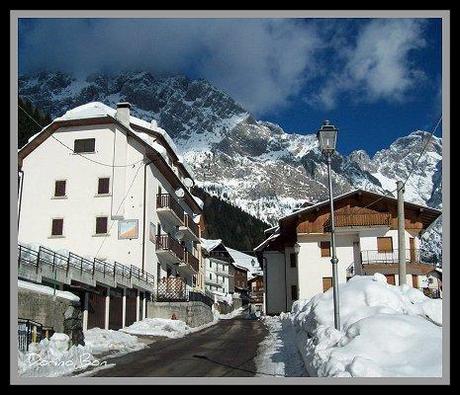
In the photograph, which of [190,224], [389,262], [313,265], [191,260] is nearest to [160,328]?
[191,260]

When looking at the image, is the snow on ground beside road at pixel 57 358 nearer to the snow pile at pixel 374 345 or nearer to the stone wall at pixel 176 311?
the snow pile at pixel 374 345

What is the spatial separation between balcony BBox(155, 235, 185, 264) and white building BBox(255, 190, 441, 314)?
817cm

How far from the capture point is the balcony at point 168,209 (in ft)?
122

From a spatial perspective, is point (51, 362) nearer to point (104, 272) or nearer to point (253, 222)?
point (104, 272)

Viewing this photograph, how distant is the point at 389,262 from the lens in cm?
4025

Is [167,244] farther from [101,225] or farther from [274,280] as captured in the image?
[274,280]

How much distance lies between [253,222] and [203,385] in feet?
395

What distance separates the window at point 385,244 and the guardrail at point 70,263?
57.3ft

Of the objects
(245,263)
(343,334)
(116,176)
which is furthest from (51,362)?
(245,263)

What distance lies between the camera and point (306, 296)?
1678 inches

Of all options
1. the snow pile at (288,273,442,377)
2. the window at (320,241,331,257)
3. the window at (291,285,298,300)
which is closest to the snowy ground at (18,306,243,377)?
the snow pile at (288,273,442,377)

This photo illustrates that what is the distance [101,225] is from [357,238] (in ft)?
59.2

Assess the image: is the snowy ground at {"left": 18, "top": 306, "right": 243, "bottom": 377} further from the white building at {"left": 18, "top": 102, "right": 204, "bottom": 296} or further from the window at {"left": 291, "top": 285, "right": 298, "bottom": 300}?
the window at {"left": 291, "top": 285, "right": 298, "bottom": 300}

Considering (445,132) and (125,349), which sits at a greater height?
(445,132)
